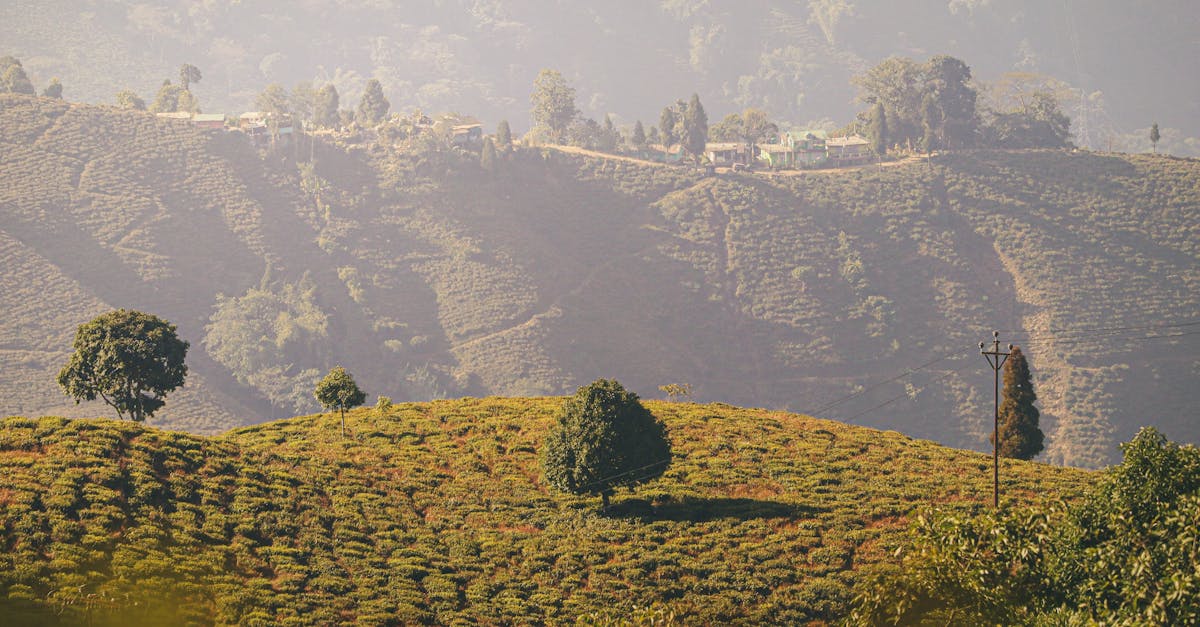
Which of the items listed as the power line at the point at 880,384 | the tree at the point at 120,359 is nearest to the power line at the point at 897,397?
the power line at the point at 880,384

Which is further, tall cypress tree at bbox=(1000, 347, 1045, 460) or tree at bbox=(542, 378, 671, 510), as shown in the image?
tall cypress tree at bbox=(1000, 347, 1045, 460)

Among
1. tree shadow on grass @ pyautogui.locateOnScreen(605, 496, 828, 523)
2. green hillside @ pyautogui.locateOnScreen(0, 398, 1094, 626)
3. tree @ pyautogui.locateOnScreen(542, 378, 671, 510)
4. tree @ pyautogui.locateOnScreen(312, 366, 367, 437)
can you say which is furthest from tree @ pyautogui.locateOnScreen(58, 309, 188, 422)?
tree shadow on grass @ pyautogui.locateOnScreen(605, 496, 828, 523)

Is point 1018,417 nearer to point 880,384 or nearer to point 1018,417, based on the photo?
point 1018,417

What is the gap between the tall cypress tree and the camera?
76.9 m

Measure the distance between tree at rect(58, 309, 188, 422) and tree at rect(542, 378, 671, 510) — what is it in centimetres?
2402

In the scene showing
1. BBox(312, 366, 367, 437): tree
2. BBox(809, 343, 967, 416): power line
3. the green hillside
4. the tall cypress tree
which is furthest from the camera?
BBox(809, 343, 967, 416): power line

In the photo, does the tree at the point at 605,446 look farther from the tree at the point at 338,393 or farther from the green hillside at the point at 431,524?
the tree at the point at 338,393

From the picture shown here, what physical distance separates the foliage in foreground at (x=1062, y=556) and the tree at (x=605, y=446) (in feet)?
73.2

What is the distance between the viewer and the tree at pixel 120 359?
229 feet

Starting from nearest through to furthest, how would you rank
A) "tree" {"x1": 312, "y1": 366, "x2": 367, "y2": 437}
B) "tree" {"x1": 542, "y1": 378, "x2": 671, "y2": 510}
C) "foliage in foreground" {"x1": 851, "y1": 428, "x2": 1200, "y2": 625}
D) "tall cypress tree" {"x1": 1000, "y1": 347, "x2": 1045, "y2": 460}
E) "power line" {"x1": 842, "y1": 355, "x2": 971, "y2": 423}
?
1. "foliage in foreground" {"x1": 851, "y1": 428, "x2": 1200, "y2": 625}
2. "tree" {"x1": 542, "y1": 378, "x2": 671, "y2": 510}
3. "tree" {"x1": 312, "y1": 366, "x2": 367, "y2": 437}
4. "tall cypress tree" {"x1": 1000, "y1": 347, "x2": 1045, "y2": 460}
5. "power line" {"x1": 842, "y1": 355, "x2": 971, "y2": 423}

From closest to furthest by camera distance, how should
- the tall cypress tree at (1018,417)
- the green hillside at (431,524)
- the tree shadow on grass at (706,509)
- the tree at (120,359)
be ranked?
the green hillside at (431,524)
the tree shadow on grass at (706,509)
the tree at (120,359)
the tall cypress tree at (1018,417)

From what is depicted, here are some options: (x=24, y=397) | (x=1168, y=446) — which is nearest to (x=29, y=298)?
(x=24, y=397)

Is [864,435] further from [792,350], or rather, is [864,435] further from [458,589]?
[792,350]

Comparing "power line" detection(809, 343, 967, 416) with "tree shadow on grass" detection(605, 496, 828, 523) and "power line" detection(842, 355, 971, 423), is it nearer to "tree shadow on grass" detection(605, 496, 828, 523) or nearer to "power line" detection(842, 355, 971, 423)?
"power line" detection(842, 355, 971, 423)
